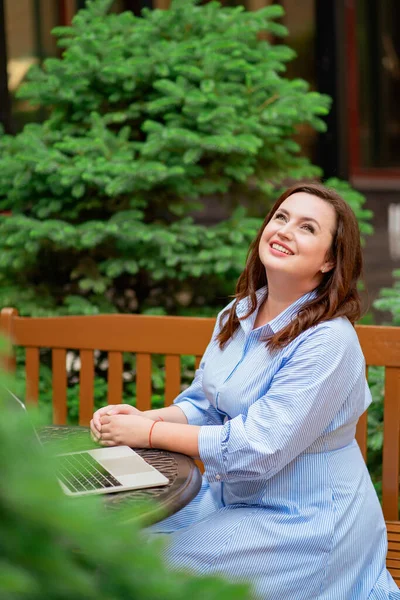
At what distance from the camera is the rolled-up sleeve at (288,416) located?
7.16 ft

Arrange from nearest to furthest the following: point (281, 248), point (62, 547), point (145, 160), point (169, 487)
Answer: point (62, 547), point (169, 487), point (281, 248), point (145, 160)

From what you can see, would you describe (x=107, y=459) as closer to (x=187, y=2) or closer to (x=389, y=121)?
(x=187, y=2)

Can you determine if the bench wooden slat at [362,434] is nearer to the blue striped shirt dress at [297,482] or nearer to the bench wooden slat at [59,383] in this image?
the blue striped shirt dress at [297,482]

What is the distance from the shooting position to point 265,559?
225 centimetres

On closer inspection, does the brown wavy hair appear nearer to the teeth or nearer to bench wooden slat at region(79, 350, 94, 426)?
the teeth

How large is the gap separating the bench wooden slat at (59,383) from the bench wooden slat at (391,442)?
1.25m

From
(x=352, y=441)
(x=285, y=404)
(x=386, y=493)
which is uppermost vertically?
(x=285, y=404)

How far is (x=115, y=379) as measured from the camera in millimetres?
3354

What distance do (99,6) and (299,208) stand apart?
2340 mm

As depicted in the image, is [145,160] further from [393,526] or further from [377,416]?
[393,526]

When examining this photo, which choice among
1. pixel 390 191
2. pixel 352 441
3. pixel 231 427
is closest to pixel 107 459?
pixel 231 427

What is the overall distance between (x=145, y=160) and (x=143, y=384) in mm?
1171

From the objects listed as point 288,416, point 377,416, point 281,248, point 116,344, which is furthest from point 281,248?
point 377,416

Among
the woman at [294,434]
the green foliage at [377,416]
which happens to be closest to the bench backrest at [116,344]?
the green foliage at [377,416]
